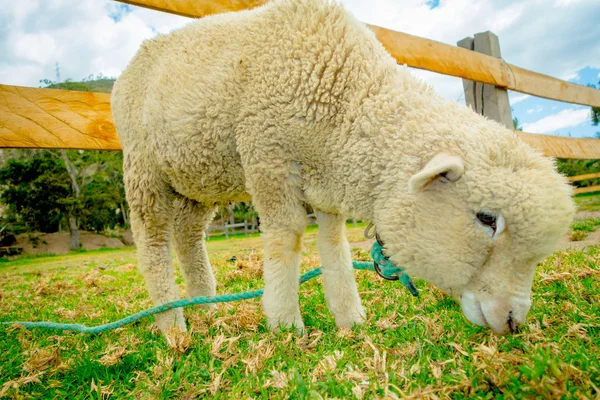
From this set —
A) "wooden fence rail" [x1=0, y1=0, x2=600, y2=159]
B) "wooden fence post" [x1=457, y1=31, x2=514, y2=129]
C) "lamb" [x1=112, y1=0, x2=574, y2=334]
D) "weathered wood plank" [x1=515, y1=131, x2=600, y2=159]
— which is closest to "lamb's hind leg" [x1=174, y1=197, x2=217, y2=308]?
"lamb" [x1=112, y1=0, x2=574, y2=334]

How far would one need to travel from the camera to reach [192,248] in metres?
3.16

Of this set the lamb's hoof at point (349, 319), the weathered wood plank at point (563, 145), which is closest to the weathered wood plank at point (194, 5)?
the lamb's hoof at point (349, 319)

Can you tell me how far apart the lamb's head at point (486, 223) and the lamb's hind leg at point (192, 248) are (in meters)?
Result: 1.90

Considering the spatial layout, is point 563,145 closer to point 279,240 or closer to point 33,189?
point 279,240

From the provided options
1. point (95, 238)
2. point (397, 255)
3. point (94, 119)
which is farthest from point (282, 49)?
point (95, 238)

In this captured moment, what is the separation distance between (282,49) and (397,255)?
1253mm

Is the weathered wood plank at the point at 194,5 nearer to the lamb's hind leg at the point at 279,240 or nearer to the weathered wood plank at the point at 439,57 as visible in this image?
the weathered wood plank at the point at 439,57

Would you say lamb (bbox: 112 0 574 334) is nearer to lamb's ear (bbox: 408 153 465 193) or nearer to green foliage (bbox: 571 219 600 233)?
lamb's ear (bbox: 408 153 465 193)

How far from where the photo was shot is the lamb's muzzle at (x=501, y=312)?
165 cm

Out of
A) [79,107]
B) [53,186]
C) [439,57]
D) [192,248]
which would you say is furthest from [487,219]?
[53,186]

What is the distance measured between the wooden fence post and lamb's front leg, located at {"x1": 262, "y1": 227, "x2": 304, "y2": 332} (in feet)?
12.8

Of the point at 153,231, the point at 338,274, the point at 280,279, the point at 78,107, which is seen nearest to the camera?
the point at 280,279

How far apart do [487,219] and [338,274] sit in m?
1.03

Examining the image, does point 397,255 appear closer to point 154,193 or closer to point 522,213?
point 522,213
